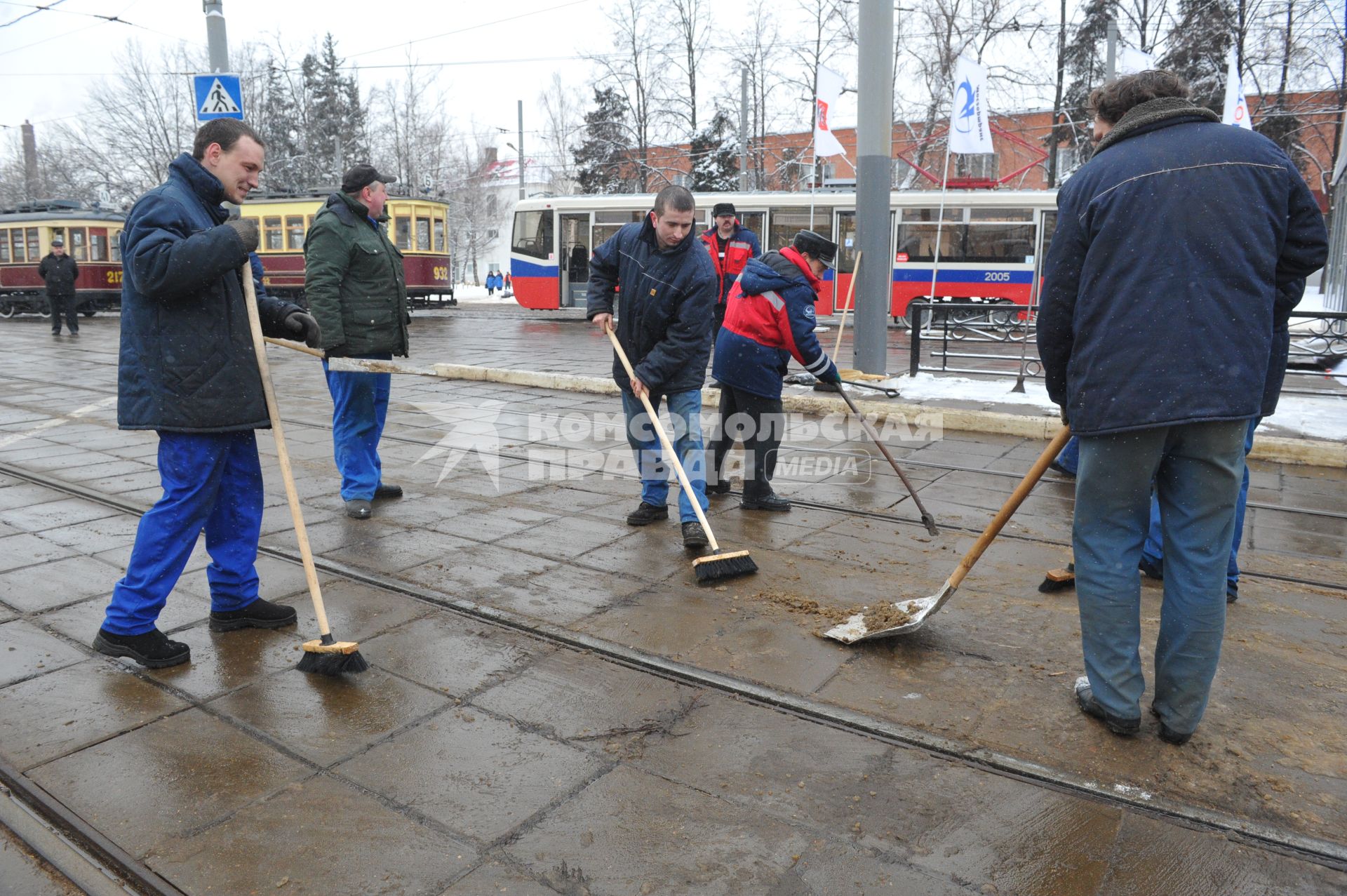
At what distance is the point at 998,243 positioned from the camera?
1919 cm

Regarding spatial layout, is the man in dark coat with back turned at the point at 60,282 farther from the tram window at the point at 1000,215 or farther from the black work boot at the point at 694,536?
the black work boot at the point at 694,536

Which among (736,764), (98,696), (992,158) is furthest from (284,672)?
(992,158)

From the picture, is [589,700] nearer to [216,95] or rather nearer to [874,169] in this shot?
[874,169]

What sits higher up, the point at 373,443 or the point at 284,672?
the point at 373,443

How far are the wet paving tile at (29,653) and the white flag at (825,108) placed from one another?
508 inches

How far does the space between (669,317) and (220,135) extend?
91.0 inches

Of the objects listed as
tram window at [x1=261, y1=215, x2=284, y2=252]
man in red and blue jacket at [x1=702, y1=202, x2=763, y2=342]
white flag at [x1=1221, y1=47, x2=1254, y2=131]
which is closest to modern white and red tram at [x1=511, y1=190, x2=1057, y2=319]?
tram window at [x1=261, y1=215, x2=284, y2=252]

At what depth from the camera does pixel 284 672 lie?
336cm

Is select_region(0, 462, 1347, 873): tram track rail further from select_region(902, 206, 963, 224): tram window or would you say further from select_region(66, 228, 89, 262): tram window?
select_region(66, 228, 89, 262): tram window

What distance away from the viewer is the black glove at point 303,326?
3.78m

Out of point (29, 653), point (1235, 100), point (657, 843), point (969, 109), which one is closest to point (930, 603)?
point (657, 843)

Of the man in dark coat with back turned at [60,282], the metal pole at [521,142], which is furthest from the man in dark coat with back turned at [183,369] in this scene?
the metal pole at [521,142]

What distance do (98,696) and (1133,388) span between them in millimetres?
3410

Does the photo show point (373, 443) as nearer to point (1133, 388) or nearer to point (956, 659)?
point (956, 659)
